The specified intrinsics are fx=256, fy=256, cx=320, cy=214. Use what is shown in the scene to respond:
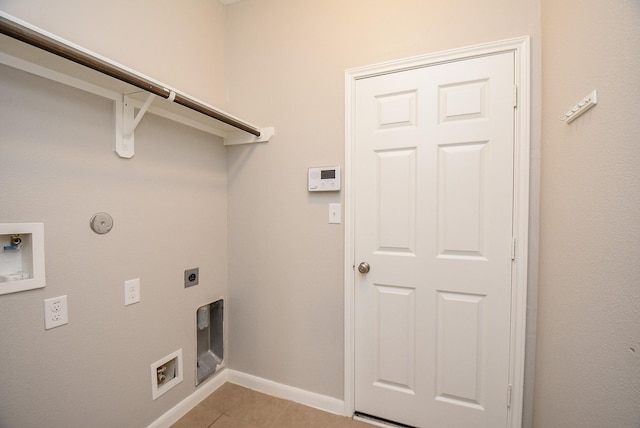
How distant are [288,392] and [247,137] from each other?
1825 millimetres

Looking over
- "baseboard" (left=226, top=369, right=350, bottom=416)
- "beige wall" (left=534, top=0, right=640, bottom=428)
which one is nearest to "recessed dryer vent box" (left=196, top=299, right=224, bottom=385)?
"baseboard" (left=226, top=369, right=350, bottom=416)

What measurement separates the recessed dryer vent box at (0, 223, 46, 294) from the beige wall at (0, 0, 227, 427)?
0.03 m

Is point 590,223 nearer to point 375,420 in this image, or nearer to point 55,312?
point 375,420

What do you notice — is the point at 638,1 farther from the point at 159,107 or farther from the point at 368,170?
the point at 159,107

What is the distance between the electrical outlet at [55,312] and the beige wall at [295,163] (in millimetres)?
959

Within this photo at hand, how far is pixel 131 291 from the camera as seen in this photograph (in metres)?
1.35

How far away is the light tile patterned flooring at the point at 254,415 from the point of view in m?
1.56

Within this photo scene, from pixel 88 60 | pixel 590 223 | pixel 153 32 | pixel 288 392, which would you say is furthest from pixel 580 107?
pixel 288 392

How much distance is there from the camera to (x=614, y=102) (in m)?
0.77

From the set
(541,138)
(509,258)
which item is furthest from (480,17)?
(509,258)

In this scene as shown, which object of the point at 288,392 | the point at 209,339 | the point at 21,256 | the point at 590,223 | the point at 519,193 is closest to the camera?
the point at 590,223

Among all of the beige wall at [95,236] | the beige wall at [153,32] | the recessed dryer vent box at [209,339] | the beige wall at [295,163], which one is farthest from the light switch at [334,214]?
the beige wall at [153,32]

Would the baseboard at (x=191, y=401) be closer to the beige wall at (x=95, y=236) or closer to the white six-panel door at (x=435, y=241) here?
the beige wall at (x=95, y=236)

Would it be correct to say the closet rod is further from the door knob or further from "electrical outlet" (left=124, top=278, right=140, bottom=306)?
the door knob
